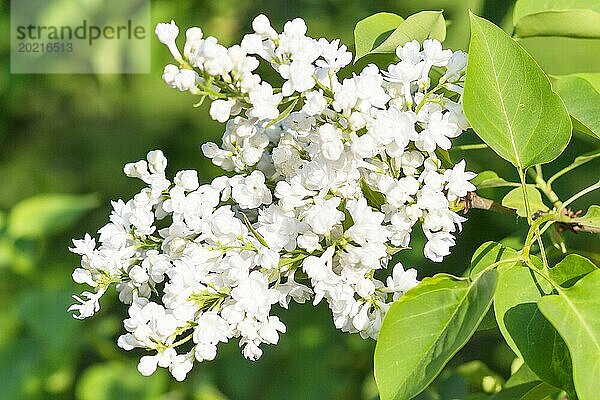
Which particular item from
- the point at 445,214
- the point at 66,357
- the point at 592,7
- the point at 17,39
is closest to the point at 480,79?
the point at 445,214

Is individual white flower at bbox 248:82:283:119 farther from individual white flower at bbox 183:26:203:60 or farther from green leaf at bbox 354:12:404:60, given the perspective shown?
green leaf at bbox 354:12:404:60

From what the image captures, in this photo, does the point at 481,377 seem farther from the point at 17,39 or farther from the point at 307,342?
the point at 17,39

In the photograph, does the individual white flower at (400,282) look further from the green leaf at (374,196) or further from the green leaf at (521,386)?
the green leaf at (521,386)

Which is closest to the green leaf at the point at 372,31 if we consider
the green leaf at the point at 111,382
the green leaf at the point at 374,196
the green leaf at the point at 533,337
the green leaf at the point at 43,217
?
the green leaf at the point at 374,196

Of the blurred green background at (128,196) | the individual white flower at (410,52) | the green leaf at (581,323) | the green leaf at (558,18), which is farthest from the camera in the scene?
the blurred green background at (128,196)

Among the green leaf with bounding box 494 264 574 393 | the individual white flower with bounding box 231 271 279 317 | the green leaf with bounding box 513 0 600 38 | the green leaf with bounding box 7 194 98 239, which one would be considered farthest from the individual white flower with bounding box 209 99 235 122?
the green leaf with bounding box 7 194 98 239

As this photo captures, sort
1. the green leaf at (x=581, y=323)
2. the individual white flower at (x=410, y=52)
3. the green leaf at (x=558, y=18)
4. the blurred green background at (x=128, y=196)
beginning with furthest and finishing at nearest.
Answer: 1. the blurred green background at (x=128, y=196)
2. the green leaf at (x=558, y=18)
3. the individual white flower at (x=410, y=52)
4. the green leaf at (x=581, y=323)
